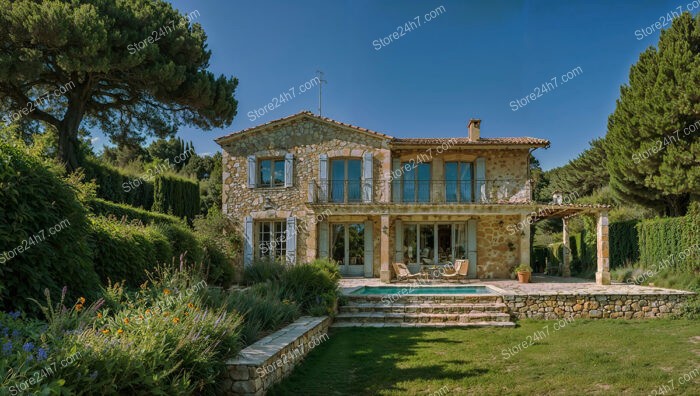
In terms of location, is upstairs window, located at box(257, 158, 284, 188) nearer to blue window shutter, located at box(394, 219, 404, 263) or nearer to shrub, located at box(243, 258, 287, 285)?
blue window shutter, located at box(394, 219, 404, 263)

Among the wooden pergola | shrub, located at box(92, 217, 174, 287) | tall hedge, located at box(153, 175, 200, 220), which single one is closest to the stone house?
the wooden pergola

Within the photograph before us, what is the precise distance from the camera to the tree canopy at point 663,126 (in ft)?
46.2

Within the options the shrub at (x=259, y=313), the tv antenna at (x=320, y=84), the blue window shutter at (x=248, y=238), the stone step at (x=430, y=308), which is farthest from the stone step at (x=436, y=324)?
the tv antenna at (x=320, y=84)

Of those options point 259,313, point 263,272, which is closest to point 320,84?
point 263,272

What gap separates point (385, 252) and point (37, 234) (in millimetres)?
11504

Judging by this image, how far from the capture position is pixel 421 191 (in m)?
16.9

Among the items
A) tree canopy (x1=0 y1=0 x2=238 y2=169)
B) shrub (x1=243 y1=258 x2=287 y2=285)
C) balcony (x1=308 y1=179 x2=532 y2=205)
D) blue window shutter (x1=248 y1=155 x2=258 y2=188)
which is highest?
tree canopy (x1=0 y1=0 x2=238 y2=169)

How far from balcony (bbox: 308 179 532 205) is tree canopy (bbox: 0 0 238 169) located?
6.36 m

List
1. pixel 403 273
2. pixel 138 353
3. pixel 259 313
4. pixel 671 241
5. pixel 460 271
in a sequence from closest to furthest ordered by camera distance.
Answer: pixel 138 353
pixel 259 313
pixel 671 241
pixel 403 273
pixel 460 271

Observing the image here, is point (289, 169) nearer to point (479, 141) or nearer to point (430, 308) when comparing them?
point (479, 141)

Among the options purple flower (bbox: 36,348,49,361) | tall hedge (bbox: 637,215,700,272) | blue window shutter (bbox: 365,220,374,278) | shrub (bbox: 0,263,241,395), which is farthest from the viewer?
blue window shutter (bbox: 365,220,374,278)

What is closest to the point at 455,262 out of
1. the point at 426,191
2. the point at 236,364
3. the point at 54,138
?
the point at 426,191

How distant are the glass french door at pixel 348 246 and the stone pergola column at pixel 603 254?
7.82 meters

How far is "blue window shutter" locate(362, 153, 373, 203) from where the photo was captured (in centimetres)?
1636
